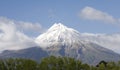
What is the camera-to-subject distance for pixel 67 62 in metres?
164

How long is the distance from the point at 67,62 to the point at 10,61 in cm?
2791

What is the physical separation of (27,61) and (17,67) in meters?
5.62

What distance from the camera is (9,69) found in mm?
161500

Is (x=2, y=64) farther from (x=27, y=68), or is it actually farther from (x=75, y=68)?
(x=75, y=68)

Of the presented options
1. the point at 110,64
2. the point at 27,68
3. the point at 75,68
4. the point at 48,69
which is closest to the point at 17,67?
the point at 27,68

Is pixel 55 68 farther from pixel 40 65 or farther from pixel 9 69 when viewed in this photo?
pixel 9 69

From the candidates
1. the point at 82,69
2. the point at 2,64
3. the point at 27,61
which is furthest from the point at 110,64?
the point at 2,64

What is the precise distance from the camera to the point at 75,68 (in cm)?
16138

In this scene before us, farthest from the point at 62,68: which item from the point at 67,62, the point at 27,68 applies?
the point at 27,68

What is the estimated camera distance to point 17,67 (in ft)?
520

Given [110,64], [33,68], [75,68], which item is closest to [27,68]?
[33,68]

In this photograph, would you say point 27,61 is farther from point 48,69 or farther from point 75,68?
point 75,68

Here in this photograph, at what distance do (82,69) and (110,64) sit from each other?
14503 mm

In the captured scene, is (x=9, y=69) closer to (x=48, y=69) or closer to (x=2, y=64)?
(x=2, y=64)
